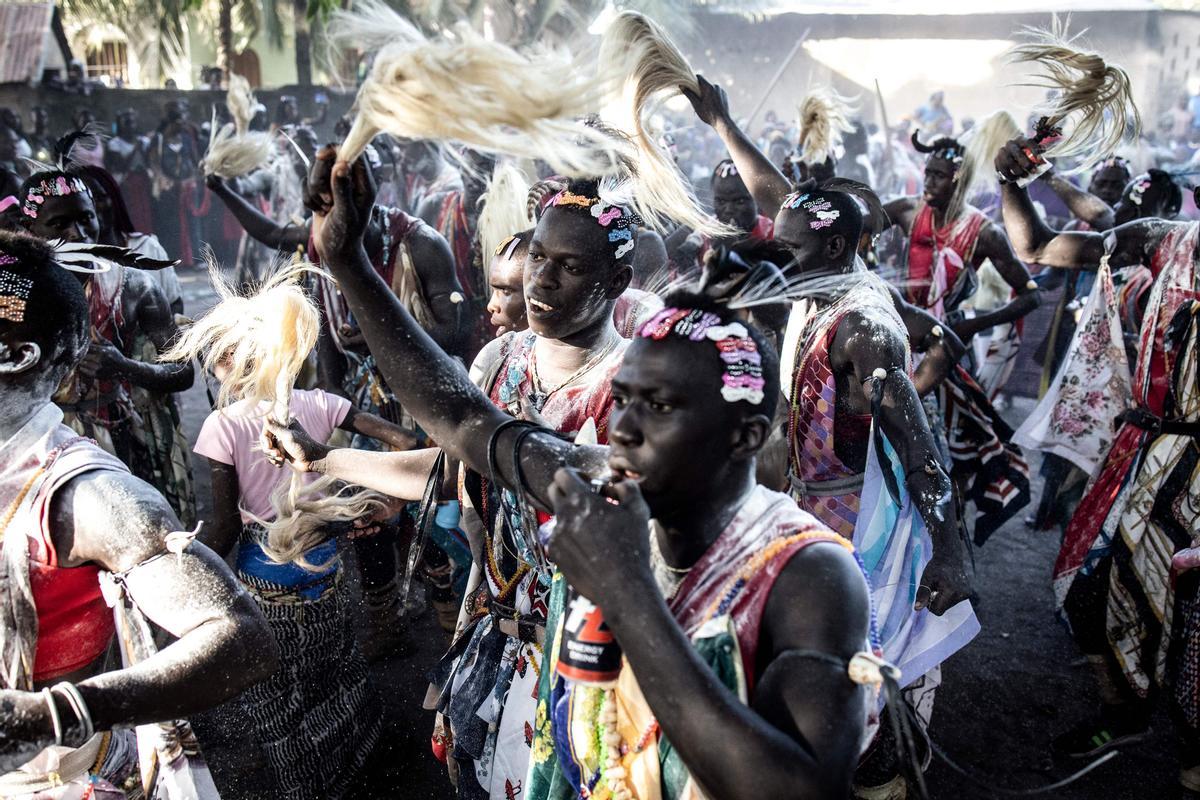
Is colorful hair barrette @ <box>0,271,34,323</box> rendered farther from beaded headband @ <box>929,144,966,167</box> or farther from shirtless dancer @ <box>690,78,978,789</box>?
beaded headband @ <box>929,144,966,167</box>

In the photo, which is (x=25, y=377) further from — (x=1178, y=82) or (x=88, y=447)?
(x=1178, y=82)

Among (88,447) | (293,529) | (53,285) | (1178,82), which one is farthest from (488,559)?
(1178,82)

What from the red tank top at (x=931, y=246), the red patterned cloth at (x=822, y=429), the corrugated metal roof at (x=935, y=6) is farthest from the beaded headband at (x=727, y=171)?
the corrugated metal roof at (x=935, y=6)

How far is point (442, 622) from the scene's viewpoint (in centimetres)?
512

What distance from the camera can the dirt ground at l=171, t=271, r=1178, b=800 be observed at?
4.05 meters

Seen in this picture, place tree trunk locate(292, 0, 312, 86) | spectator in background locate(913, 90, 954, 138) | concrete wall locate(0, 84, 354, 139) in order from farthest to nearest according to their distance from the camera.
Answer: spectator in background locate(913, 90, 954, 138) < tree trunk locate(292, 0, 312, 86) < concrete wall locate(0, 84, 354, 139)

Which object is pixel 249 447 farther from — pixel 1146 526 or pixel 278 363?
pixel 1146 526

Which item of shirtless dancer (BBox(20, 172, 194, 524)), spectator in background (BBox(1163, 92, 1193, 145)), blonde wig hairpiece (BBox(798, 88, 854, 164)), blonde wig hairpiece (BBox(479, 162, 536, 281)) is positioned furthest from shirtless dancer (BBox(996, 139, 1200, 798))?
spectator in background (BBox(1163, 92, 1193, 145))

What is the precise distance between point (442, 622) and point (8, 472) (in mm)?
3237

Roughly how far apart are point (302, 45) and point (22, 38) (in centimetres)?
555

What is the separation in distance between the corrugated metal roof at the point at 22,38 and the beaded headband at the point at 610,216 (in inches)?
736

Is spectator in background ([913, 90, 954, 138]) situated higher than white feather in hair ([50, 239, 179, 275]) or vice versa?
spectator in background ([913, 90, 954, 138])

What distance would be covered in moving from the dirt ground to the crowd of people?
134 mm

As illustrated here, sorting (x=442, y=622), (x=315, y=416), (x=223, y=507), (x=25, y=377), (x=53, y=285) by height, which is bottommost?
(x=442, y=622)
